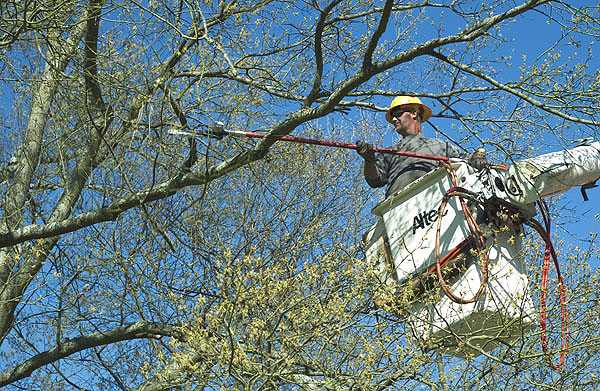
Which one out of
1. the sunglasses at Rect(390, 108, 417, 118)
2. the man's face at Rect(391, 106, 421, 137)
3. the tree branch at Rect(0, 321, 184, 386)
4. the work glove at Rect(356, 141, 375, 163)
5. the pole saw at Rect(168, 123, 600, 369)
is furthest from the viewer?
the tree branch at Rect(0, 321, 184, 386)

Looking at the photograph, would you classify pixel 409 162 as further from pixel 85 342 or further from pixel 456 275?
pixel 85 342

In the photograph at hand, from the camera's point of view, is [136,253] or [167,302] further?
[136,253]

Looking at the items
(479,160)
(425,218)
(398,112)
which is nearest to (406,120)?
(398,112)

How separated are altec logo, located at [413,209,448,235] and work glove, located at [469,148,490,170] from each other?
0.41 meters

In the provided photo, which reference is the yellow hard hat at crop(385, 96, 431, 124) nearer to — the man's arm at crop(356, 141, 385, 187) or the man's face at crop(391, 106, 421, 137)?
the man's face at crop(391, 106, 421, 137)

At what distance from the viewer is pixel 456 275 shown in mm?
5727

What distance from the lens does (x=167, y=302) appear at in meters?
7.13

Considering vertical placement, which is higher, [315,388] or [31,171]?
[31,171]

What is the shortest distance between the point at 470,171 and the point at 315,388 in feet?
6.24

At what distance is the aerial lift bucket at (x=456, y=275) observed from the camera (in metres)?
5.48

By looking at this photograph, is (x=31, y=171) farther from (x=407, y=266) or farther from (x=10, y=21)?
(x=407, y=266)

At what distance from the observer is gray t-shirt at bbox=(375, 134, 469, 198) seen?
6.23m

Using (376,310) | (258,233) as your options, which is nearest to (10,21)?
(376,310)

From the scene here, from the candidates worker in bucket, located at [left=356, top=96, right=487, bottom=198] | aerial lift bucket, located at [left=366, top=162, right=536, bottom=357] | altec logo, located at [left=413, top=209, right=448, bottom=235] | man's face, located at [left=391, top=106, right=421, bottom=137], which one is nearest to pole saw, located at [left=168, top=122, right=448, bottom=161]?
worker in bucket, located at [left=356, top=96, right=487, bottom=198]
